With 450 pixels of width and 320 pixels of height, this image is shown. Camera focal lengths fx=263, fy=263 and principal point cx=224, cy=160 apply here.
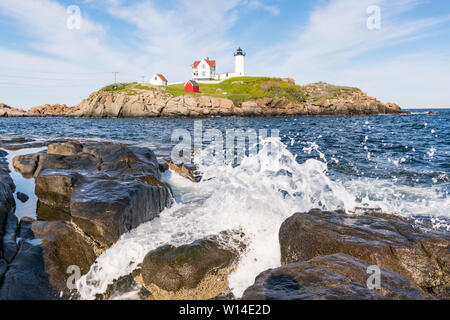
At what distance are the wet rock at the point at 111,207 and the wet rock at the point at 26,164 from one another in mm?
4154

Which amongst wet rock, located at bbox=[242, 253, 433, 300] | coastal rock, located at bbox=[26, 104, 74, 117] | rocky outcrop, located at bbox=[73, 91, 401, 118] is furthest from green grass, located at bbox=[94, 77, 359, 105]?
wet rock, located at bbox=[242, 253, 433, 300]

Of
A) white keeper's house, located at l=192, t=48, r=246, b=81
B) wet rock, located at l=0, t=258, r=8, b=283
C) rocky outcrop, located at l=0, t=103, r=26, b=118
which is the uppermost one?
white keeper's house, located at l=192, t=48, r=246, b=81

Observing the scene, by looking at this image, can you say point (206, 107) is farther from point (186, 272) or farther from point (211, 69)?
point (186, 272)

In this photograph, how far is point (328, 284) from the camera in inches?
134

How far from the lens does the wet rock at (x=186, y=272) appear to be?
4930mm

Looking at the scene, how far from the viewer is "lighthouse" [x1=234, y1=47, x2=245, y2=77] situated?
113562 mm

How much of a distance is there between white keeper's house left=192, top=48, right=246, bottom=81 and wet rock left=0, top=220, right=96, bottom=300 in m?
107

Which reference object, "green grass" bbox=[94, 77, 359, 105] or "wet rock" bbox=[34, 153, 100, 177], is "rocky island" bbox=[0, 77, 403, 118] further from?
"wet rock" bbox=[34, 153, 100, 177]

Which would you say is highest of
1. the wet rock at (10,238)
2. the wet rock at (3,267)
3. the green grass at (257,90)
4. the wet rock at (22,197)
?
the green grass at (257,90)

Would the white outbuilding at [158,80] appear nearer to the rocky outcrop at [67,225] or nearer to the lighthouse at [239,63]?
the lighthouse at [239,63]

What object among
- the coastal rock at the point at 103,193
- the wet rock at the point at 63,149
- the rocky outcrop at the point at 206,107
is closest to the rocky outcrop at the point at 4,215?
the coastal rock at the point at 103,193

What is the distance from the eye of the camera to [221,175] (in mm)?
13062

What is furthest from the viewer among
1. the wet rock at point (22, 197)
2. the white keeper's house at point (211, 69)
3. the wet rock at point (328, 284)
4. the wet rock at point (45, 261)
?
the white keeper's house at point (211, 69)
